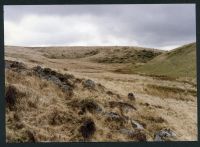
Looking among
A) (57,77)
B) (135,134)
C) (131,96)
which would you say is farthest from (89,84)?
(135,134)

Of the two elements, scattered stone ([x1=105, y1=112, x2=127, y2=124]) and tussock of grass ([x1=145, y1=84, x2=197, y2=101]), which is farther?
tussock of grass ([x1=145, y1=84, x2=197, y2=101])

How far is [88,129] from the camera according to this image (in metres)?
22.0

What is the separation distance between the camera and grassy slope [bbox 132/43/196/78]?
2603cm

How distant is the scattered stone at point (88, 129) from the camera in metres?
21.7

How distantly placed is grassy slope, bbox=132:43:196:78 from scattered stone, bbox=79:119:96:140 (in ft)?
17.0

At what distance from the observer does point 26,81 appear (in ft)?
79.0

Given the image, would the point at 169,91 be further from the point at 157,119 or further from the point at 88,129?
the point at 88,129

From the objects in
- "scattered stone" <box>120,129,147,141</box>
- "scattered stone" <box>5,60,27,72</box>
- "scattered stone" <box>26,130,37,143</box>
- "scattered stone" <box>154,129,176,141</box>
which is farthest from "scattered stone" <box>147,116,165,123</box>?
"scattered stone" <box>5,60,27,72</box>

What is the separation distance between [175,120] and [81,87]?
4.45 metres

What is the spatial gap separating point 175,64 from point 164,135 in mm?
7662

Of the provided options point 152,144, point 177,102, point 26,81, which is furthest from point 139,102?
point 26,81

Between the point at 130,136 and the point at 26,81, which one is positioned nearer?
the point at 130,136

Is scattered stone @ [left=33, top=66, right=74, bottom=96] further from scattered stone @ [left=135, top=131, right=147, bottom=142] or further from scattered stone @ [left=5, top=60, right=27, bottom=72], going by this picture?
scattered stone @ [left=135, top=131, right=147, bottom=142]

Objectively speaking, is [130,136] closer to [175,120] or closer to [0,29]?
[175,120]
